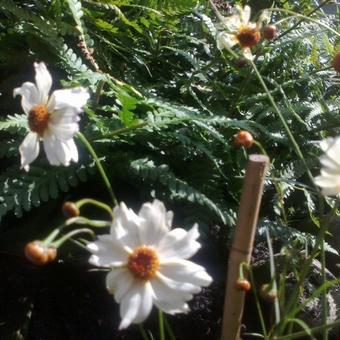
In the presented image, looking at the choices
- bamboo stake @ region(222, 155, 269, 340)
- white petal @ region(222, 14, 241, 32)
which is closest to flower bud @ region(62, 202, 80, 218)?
bamboo stake @ region(222, 155, 269, 340)

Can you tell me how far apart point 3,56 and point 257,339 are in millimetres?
970

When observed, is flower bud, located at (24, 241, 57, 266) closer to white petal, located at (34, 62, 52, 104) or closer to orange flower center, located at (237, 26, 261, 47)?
white petal, located at (34, 62, 52, 104)

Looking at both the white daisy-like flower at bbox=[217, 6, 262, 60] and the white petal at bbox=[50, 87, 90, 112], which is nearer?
the white petal at bbox=[50, 87, 90, 112]

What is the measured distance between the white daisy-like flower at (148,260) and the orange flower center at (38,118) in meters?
0.18

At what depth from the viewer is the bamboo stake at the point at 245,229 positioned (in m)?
0.83

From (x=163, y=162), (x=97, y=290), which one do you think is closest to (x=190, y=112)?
(x=163, y=162)

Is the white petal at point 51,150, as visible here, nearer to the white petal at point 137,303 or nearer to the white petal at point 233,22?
the white petal at point 137,303

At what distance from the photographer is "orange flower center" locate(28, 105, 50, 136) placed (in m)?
0.78

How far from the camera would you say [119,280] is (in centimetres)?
70

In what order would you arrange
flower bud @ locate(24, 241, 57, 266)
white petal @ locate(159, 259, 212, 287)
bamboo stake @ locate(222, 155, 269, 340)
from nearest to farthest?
flower bud @ locate(24, 241, 57, 266)
white petal @ locate(159, 259, 212, 287)
bamboo stake @ locate(222, 155, 269, 340)

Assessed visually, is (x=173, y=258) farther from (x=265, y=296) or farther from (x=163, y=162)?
(x=163, y=162)

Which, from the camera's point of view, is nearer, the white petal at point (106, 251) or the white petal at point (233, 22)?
the white petal at point (106, 251)

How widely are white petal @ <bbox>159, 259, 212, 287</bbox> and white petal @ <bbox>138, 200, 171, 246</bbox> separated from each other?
0.04 meters

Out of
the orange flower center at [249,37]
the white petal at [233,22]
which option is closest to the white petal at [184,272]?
the orange flower center at [249,37]
